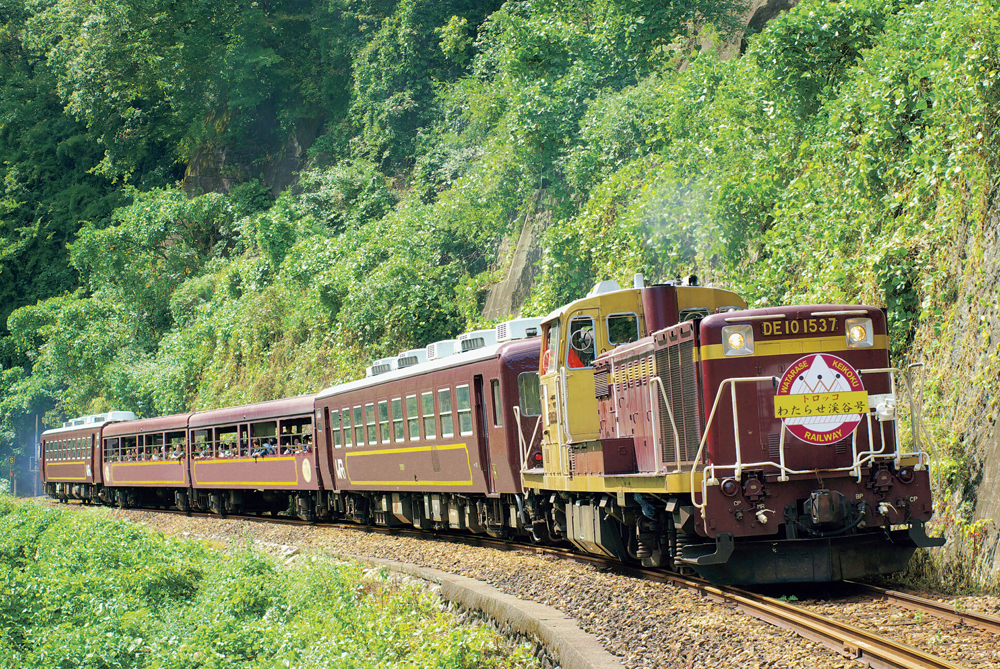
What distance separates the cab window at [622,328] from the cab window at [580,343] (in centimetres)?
20

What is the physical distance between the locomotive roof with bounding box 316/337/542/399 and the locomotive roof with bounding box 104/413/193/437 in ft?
29.0

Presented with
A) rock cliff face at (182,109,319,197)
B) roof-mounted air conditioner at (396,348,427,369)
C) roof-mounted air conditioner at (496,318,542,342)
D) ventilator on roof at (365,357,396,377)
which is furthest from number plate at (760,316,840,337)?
rock cliff face at (182,109,319,197)

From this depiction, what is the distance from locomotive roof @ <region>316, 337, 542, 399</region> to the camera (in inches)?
512

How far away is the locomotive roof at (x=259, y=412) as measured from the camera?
20.3 m

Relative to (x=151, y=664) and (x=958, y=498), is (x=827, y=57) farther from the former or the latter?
(x=151, y=664)

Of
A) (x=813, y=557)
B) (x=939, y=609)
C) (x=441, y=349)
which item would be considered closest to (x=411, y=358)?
(x=441, y=349)

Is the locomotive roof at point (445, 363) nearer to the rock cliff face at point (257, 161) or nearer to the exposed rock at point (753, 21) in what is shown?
the exposed rock at point (753, 21)

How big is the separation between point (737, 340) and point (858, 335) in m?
1.06

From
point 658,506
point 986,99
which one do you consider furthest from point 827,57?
point 658,506

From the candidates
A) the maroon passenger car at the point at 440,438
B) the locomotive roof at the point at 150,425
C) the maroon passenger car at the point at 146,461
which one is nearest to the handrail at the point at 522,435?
the maroon passenger car at the point at 440,438

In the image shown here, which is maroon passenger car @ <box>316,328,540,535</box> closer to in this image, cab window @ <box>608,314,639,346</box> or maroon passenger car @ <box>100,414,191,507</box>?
cab window @ <box>608,314,639,346</box>

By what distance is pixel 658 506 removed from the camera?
9211 millimetres

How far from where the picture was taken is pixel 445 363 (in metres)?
14.6

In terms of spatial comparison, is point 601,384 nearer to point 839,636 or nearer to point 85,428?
point 839,636
